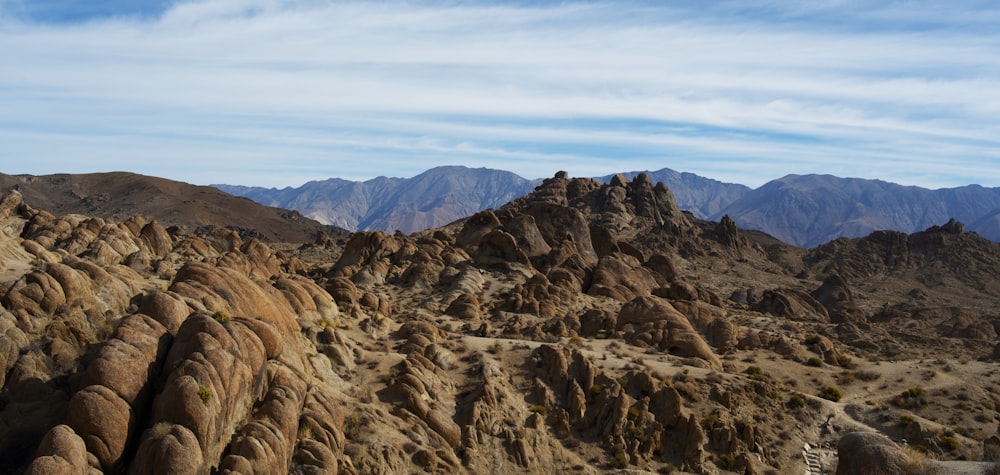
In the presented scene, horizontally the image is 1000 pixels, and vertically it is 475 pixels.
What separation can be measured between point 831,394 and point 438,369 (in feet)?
96.1

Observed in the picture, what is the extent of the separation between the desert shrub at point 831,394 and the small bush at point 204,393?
141 ft

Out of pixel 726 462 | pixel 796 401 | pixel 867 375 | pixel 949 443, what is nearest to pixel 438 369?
pixel 726 462

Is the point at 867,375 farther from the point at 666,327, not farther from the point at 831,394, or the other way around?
the point at 666,327

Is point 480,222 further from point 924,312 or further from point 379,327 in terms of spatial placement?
point 924,312

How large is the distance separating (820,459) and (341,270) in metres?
53.5

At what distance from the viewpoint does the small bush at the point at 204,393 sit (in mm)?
25844

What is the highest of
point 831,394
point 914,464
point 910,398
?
point 914,464

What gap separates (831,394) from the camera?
51812 mm

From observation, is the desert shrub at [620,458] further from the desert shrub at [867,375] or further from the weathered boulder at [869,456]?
the desert shrub at [867,375]

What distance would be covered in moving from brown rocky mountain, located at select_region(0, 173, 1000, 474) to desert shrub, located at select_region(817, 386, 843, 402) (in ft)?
A: 0.39

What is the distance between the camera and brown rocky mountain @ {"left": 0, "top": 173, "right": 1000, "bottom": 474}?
1024 inches

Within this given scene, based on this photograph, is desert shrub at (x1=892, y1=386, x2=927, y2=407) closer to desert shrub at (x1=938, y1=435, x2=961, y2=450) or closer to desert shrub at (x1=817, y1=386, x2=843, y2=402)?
desert shrub at (x1=817, y1=386, x2=843, y2=402)

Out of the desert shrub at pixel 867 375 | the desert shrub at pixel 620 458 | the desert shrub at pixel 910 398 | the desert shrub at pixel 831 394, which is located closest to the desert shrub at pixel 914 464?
the desert shrub at pixel 620 458

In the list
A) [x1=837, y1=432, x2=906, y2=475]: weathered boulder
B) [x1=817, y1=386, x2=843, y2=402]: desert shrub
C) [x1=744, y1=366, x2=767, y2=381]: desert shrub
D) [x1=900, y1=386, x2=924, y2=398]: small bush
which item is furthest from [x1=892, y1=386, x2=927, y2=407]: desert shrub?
[x1=837, y1=432, x2=906, y2=475]: weathered boulder
